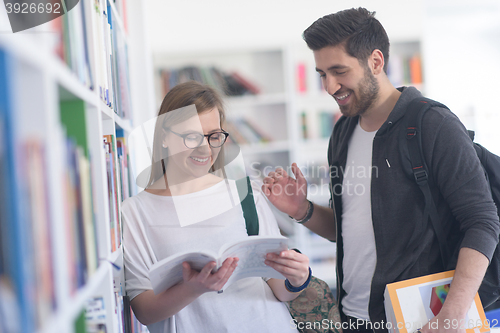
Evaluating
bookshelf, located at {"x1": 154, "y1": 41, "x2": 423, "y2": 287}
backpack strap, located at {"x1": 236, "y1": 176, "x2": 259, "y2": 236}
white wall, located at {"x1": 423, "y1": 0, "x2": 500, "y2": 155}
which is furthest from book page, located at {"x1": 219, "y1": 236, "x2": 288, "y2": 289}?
white wall, located at {"x1": 423, "y1": 0, "x2": 500, "y2": 155}

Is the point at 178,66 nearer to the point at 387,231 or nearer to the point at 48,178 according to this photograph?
the point at 387,231

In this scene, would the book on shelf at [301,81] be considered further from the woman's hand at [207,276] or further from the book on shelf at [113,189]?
the woman's hand at [207,276]

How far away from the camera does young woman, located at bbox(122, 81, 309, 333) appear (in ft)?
3.46

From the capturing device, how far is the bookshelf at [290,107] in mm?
3006

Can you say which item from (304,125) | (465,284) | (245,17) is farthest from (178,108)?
(245,17)

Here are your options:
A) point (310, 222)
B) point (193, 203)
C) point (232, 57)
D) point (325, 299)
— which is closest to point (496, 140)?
point (232, 57)

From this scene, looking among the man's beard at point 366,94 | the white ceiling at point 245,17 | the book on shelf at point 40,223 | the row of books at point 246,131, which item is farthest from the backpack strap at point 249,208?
the white ceiling at point 245,17

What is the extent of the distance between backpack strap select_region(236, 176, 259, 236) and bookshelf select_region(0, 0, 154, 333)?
1.26 feet

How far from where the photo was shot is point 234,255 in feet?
3.20

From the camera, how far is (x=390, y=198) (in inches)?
48.0

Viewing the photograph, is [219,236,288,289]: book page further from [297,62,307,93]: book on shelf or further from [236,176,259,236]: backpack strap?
[297,62,307,93]: book on shelf

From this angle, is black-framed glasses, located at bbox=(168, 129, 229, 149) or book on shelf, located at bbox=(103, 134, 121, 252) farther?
black-framed glasses, located at bbox=(168, 129, 229, 149)

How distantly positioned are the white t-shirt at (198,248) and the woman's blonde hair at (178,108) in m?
0.14

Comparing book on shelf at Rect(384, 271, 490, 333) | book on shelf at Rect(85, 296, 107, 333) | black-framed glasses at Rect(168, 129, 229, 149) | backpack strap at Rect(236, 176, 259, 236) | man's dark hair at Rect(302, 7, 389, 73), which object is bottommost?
book on shelf at Rect(384, 271, 490, 333)
